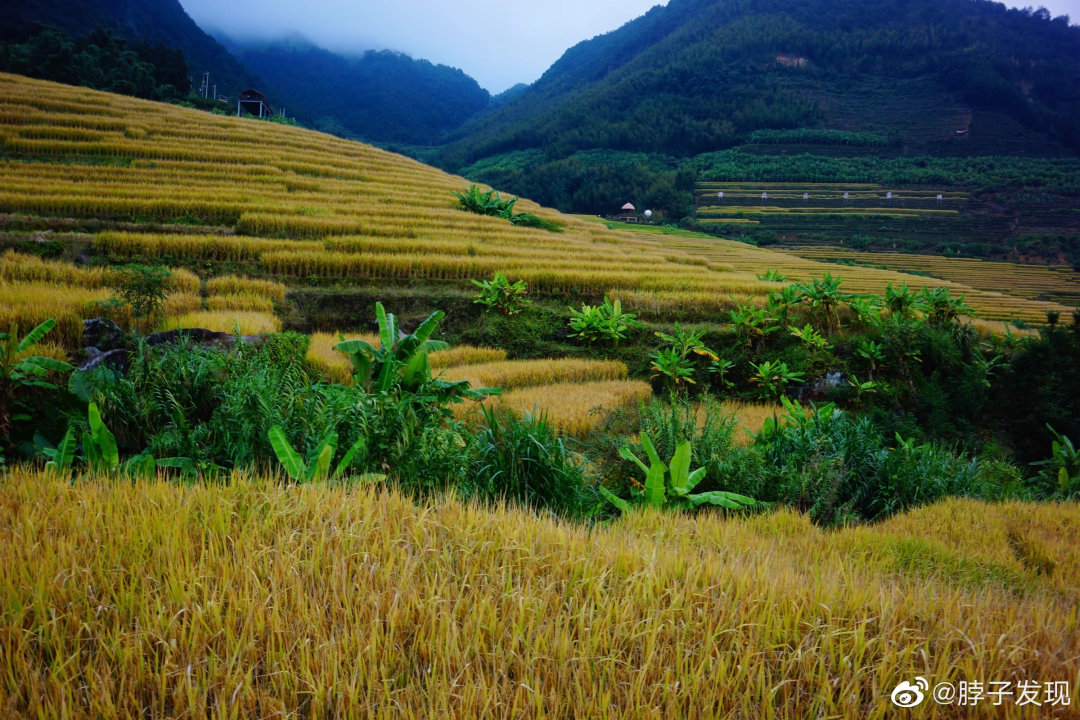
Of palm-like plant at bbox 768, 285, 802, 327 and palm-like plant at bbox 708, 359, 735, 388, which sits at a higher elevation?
palm-like plant at bbox 768, 285, 802, 327

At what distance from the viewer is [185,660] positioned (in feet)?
3.71

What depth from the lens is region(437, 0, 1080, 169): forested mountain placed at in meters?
64.9

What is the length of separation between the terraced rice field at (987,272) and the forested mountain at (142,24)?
55.7 meters

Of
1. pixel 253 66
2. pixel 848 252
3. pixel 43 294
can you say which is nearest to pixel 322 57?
pixel 253 66

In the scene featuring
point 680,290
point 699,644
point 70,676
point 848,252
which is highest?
point 848,252

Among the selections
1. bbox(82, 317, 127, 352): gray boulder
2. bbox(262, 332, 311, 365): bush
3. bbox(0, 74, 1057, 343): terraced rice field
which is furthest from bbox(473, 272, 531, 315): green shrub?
bbox(82, 317, 127, 352): gray boulder

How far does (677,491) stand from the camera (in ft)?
9.99

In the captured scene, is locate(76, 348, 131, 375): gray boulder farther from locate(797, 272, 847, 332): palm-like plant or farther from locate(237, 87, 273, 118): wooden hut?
locate(237, 87, 273, 118): wooden hut

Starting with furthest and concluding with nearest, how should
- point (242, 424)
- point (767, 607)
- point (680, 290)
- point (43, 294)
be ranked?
point (680, 290) < point (43, 294) < point (242, 424) < point (767, 607)

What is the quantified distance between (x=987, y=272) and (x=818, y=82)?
7786cm

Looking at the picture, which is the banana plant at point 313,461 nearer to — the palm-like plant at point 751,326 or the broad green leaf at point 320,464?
the broad green leaf at point 320,464

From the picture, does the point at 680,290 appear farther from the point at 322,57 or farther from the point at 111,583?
the point at 322,57

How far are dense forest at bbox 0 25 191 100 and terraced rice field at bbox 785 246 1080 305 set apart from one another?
4464 centimetres

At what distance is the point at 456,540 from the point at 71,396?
2.86 meters
